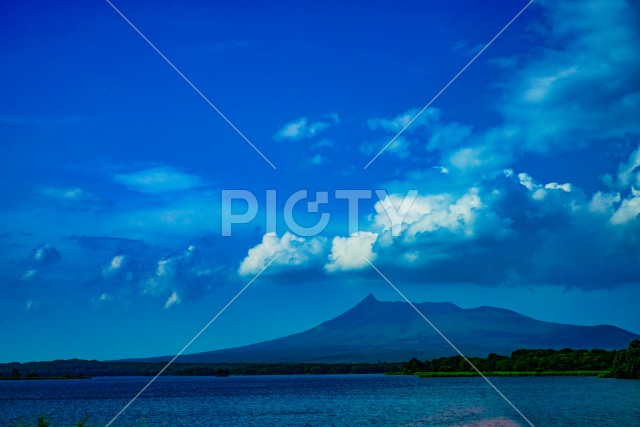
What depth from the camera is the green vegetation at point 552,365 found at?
115 meters

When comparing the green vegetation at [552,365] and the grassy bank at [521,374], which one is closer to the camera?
the green vegetation at [552,365]

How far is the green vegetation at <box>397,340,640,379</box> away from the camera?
115m

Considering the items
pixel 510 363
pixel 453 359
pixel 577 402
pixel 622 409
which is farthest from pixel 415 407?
pixel 453 359

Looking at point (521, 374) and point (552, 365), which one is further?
point (521, 374)

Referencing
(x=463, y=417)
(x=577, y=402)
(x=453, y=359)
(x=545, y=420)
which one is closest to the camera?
→ (x=545, y=420)

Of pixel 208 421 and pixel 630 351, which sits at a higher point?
pixel 630 351

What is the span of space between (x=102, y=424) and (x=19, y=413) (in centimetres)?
2242

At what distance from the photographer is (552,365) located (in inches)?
5689

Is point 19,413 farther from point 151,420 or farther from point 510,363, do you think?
point 510,363

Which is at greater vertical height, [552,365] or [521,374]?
[552,365]

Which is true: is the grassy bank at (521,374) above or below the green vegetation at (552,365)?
below

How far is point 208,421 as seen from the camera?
6188 centimetres

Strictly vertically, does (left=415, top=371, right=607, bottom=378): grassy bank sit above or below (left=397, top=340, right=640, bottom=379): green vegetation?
below

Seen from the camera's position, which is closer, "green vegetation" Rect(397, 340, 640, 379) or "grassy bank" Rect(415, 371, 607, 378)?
"green vegetation" Rect(397, 340, 640, 379)
